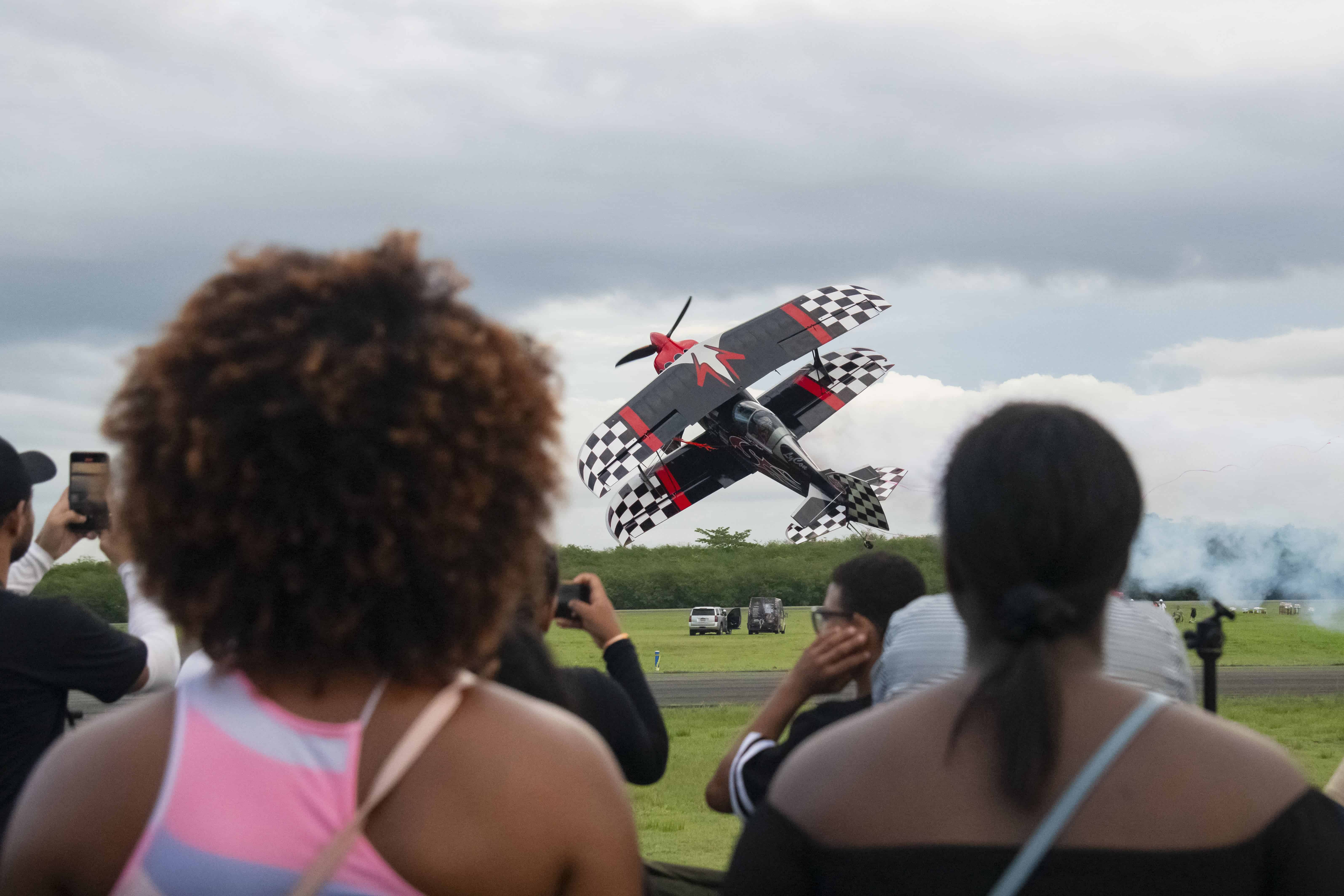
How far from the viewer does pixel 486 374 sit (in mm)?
1604

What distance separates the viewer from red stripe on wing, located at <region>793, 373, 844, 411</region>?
30.9m

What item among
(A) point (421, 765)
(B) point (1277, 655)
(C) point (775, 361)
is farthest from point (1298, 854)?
(B) point (1277, 655)

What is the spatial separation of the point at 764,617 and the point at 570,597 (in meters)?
40.7

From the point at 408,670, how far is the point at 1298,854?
1231 mm

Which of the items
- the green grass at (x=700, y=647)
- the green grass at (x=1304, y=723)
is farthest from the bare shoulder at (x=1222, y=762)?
the green grass at (x=700, y=647)

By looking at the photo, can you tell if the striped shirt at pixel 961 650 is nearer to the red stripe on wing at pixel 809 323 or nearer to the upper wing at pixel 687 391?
the upper wing at pixel 687 391

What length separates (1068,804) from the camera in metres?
1.44

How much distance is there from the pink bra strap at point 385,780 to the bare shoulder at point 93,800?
25 centimetres

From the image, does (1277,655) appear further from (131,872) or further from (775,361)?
(131,872)

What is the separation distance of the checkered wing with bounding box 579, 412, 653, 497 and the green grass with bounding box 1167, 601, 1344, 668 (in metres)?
11.9

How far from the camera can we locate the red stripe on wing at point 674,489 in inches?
1140

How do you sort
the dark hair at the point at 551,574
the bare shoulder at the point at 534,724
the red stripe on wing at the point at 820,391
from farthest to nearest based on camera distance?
the red stripe on wing at the point at 820,391, the dark hair at the point at 551,574, the bare shoulder at the point at 534,724

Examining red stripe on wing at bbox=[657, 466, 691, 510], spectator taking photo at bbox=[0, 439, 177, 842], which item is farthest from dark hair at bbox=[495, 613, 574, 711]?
red stripe on wing at bbox=[657, 466, 691, 510]

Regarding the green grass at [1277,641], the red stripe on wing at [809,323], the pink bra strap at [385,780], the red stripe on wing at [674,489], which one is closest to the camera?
the pink bra strap at [385,780]
